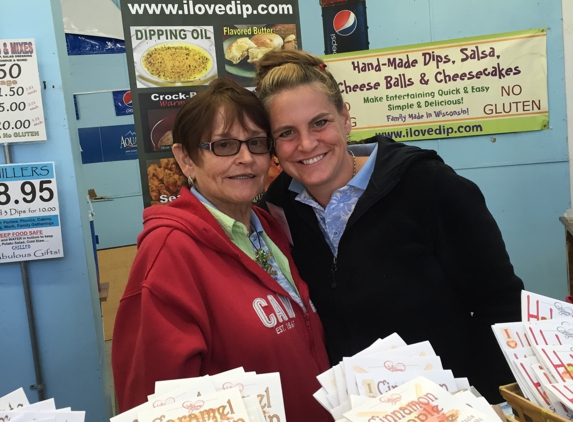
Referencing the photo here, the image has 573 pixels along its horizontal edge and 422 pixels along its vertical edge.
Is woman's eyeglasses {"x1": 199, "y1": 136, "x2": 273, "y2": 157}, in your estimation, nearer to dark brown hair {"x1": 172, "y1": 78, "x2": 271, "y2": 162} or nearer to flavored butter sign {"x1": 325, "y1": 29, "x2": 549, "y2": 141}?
dark brown hair {"x1": 172, "y1": 78, "x2": 271, "y2": 162}

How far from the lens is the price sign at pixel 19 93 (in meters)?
2.39

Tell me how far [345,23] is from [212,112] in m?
2.40

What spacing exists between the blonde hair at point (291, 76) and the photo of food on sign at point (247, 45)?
854 millimetres

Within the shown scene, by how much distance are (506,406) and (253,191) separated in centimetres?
92

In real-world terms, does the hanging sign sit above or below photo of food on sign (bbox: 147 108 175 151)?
above

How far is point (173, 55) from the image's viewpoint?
2381 millimetres

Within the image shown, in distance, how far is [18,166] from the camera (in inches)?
96.1

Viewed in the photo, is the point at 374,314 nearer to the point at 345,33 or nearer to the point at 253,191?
the point at 253,191

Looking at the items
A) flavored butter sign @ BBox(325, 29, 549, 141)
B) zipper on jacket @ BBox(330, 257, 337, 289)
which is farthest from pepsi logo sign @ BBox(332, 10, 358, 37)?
zipper on jacket @ BBox(330, 257, 337, 289)

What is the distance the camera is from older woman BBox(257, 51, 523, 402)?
4.98 ft

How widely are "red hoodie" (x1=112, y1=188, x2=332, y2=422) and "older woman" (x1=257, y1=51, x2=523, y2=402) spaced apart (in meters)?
0.22

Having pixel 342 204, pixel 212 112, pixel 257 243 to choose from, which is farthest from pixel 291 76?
pixel 257 243

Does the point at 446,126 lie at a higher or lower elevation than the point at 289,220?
higher

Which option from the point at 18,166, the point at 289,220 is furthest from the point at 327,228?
the point at 18,166
